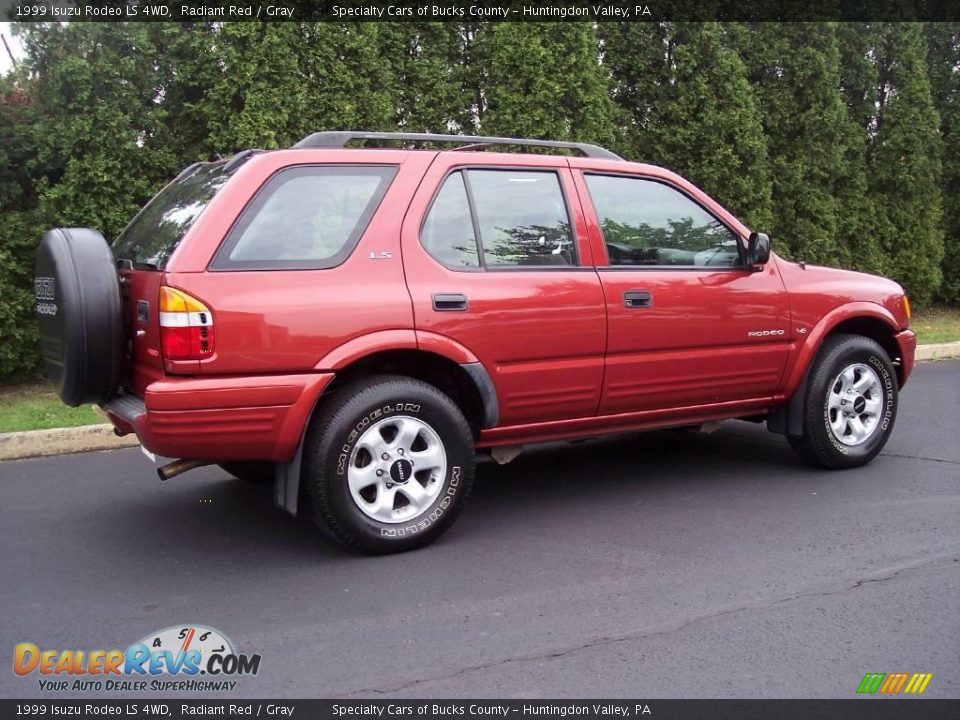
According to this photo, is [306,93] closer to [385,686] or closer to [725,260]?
[725,260]

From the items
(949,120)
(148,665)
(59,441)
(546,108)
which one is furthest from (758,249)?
(949,120)

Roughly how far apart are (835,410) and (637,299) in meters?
1.68

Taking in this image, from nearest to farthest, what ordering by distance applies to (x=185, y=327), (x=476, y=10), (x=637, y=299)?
(x=185, y=327) → (x=637, y=299) → (x=476, y=10)

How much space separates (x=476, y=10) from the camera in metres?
10.1

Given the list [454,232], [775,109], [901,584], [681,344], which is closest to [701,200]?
[681,344]

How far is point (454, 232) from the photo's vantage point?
14.1 ft

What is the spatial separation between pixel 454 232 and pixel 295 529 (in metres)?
1.76

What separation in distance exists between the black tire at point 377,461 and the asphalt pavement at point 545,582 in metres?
0.14

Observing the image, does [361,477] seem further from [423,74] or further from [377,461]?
[423,74]

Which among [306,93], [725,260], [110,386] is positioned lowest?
[110,386]

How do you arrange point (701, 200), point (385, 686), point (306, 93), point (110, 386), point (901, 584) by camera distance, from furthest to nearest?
Result: point (306, 93) < point (701, 200) < point (110, 386) < point (901, 584) < point (385, 686)

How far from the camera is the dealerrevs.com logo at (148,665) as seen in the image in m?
2.97

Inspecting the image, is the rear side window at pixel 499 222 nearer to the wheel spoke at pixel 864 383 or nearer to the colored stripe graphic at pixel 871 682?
the wheel spoke at pixel 864 383

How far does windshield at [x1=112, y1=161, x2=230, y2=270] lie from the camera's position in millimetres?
3947
